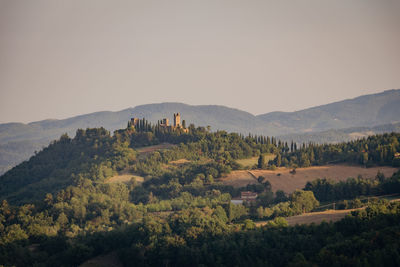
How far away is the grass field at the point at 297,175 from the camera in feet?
345

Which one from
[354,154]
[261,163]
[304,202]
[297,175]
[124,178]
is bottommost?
[304,202]

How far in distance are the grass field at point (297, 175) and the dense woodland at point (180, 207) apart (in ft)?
7.53

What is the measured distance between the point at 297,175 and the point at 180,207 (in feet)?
89.0

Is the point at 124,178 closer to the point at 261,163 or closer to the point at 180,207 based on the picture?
the point at 180,207

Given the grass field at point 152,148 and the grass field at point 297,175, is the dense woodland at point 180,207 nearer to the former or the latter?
the grass field at point 152,148

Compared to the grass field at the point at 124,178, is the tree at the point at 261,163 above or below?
above

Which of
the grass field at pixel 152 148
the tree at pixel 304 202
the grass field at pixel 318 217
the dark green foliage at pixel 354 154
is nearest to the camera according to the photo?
the grass field at pixel 318 217

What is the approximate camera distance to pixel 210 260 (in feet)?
188

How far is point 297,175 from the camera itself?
4380 inches

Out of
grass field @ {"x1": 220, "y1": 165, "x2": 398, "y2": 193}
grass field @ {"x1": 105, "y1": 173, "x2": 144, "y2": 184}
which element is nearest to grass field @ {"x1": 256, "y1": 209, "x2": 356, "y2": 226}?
grass field @ {"x1": 220, "y1": 165, "x2": 398, "y2": 193}

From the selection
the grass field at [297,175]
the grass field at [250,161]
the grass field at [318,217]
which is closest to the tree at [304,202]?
the grass field at [318,217]

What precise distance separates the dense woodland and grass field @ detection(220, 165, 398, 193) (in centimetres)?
229

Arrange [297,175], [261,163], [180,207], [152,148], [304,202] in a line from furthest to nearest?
[152,148], [261,163], [297,175], [180,207], [304,202]

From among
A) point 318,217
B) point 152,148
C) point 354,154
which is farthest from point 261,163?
point 318,217
